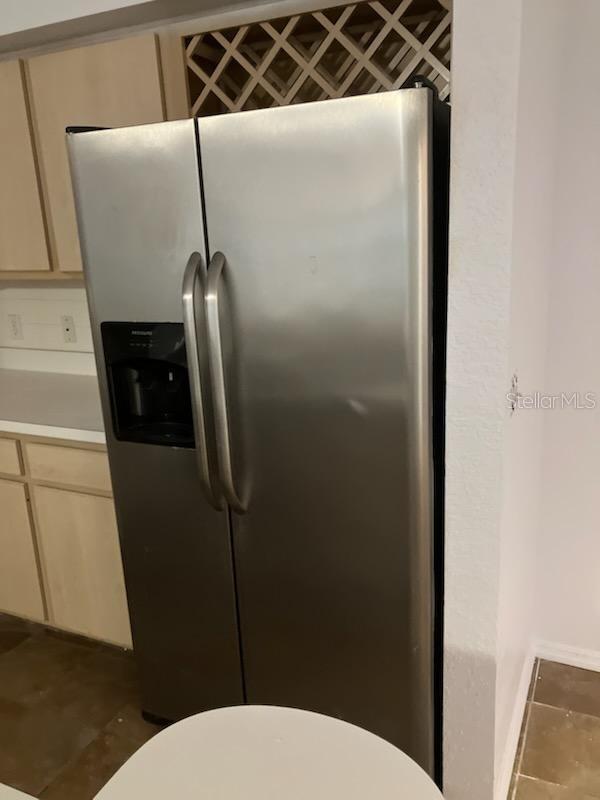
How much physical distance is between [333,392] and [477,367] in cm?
31

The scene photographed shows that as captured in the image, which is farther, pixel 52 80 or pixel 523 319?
pixel 52 80

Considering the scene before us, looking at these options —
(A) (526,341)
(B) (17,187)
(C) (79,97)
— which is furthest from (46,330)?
(A) (526,341)

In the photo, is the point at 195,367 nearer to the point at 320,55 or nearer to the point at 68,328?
the point at 320,55

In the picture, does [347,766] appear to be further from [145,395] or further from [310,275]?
[145,395]

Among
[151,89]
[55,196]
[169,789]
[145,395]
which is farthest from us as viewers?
[55,196]

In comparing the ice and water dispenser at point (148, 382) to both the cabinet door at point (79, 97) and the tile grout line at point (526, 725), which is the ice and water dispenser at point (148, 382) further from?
the tile grout line at point (526, 725)

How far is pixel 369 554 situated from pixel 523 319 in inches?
24.2

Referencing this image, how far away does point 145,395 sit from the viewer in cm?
174

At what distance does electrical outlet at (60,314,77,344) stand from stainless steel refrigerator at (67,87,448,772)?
108 centimetres

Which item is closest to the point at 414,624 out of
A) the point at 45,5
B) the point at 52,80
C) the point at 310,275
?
the point at 310,275

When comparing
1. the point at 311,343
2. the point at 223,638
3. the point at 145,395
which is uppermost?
the point at 311,343

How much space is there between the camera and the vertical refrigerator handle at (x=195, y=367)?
1.48 meters

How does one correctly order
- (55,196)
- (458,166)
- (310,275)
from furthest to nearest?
(55,196), (310,275), (458,166)

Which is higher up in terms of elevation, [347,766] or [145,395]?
[145,395]
